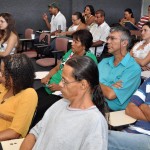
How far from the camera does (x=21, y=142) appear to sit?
1.60 meters

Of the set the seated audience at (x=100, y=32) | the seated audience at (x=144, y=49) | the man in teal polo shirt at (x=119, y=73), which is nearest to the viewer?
the man in teal polo shirt at (x=119, y=73)

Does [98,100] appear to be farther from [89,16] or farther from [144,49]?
[89,16]

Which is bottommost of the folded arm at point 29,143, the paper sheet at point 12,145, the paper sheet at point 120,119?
the paper sheet at point 120,119

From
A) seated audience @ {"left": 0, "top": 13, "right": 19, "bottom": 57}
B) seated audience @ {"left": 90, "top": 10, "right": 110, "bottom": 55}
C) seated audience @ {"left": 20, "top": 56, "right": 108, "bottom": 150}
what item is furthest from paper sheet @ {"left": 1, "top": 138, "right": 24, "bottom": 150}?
seated audience @ {"left": 90, "top": 10, "right": 110, "bottom": 55}

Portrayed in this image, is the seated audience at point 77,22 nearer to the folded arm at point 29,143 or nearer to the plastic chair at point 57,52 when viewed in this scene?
the plastic chair at point 57,52

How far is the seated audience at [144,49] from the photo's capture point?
3456 millimetres

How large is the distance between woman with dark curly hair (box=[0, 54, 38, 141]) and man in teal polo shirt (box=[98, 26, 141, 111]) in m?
0.74

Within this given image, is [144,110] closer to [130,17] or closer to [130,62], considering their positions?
[130,62]

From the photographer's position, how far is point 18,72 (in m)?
1.86

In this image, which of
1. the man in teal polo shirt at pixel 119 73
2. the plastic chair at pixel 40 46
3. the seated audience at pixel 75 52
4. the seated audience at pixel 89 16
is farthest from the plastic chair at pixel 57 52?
the man in teal polo shirt at pixel 119 73

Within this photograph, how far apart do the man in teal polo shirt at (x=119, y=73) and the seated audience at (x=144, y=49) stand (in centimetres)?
97

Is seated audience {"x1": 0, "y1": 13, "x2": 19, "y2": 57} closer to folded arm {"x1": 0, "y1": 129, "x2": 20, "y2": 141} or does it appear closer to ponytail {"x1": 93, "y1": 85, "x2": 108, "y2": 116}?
folded arm {"x1": 0, "y1": 129, "x2": 20, "y2": 141}

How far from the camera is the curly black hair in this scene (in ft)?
6.10

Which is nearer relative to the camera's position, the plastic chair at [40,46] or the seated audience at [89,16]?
the plastic chair at [40,46]
